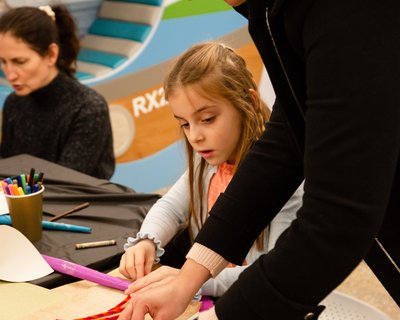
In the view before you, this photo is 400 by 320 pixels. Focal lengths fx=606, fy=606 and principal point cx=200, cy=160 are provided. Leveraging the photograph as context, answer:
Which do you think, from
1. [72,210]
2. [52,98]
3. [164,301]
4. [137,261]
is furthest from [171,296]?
[52,98]

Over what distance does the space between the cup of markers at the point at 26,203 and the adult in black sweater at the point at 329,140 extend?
0.61 meters

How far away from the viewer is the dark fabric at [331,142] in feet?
1.71

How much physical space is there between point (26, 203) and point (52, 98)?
3.46 feet

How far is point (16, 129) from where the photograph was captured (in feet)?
7.37

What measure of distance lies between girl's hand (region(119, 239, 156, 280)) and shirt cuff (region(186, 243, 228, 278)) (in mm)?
284

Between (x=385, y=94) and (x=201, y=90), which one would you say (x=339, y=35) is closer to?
(x=385, y=94)

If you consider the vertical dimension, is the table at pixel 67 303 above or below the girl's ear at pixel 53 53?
above

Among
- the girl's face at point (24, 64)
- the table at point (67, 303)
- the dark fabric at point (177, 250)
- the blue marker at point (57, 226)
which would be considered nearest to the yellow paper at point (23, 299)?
the table at point (67, 303)

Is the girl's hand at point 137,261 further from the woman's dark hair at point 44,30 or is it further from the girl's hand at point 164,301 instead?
the woman's dark hair at point 44,30

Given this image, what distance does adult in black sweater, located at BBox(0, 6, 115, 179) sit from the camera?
6.80 feet

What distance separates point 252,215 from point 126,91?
7.39ft

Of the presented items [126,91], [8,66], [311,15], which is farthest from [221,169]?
[126,91]

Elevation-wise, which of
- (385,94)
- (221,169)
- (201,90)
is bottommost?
(221,169)

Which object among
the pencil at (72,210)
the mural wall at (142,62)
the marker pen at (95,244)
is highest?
the marker pen at (95,244)
